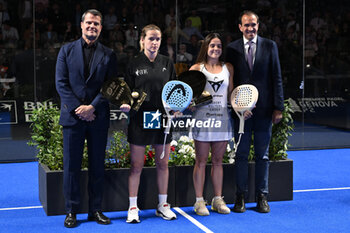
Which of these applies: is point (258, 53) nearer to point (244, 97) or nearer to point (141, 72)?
point (244, 97)

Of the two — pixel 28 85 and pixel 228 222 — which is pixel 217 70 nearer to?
pixel 228 222

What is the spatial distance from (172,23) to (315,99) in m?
3.12

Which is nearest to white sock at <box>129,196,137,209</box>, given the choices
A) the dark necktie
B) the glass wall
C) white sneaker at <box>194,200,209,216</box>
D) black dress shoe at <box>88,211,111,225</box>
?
black dress shoe at <box>88,211,111,225</box>

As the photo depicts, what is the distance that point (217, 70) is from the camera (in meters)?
6.00

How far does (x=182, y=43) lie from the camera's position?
974 centimetres

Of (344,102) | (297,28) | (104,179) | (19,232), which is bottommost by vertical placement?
(19,232)

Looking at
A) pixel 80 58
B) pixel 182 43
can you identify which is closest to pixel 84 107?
pixel 80 58

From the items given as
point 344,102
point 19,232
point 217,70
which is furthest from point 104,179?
point 344,102

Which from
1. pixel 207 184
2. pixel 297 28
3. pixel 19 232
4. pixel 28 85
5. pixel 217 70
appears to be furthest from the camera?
pixel 297 28

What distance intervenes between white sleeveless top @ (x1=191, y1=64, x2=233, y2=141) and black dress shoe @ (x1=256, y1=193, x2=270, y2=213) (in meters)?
0.77

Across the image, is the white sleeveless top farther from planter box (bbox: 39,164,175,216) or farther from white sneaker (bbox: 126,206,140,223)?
white sneaker (bbox: 126,206,140,223)

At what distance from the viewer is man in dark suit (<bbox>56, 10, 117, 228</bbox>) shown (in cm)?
551

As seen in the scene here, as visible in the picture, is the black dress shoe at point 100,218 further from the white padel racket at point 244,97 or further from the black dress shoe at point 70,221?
the white padel racket at point 244,97

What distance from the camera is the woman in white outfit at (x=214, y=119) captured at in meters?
5.95
